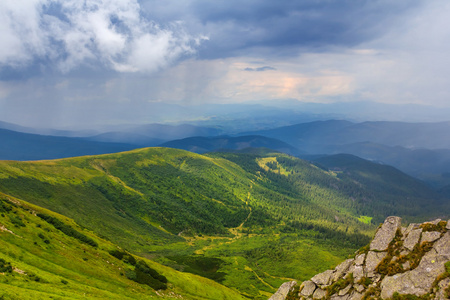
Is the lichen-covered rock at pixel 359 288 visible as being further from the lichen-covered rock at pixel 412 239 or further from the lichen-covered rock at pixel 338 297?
the lichen-covered rock at pixel 412 239

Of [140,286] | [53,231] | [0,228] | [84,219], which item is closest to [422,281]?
[140,286]

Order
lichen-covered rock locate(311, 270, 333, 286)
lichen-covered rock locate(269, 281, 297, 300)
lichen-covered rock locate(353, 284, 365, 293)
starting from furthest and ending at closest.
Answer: lichen-covered rock locate(269, 281, 297, 300) < lichen-covered rock locate(311, 270, 333, 286) < lichen-covered rock locate(353, 284, 365, 293)

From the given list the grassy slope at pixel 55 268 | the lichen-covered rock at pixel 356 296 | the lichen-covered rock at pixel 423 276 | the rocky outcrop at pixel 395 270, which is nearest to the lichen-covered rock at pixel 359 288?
the rocky outcrop at pixel 395 270

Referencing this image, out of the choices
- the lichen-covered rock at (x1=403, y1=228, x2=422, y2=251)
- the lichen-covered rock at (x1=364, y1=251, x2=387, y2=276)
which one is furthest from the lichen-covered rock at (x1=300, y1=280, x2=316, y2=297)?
the lichen-covered rock at (x1=403, y1=228, x2=422, y2=251)

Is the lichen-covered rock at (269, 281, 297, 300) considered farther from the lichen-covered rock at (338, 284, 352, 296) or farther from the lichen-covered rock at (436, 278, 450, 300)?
the lichen-covered rock at (436, 278, 450, 300)

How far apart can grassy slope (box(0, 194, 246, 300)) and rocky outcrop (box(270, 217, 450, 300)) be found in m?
35.0

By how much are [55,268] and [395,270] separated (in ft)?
178

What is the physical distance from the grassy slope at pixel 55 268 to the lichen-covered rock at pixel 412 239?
4591cm

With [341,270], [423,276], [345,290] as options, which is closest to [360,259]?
[341,270]

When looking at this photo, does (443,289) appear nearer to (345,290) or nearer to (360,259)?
(360,259)

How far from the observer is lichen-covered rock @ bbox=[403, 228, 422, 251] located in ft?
88.1

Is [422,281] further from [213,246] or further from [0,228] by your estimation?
[213,246]

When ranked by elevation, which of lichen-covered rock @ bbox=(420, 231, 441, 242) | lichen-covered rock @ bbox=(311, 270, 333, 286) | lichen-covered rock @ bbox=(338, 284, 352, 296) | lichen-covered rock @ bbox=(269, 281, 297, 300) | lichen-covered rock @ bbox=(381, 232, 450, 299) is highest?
lichen-covered rock @ bbox=(420, 231, 441, 242)

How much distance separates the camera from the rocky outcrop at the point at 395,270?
22641 mm
